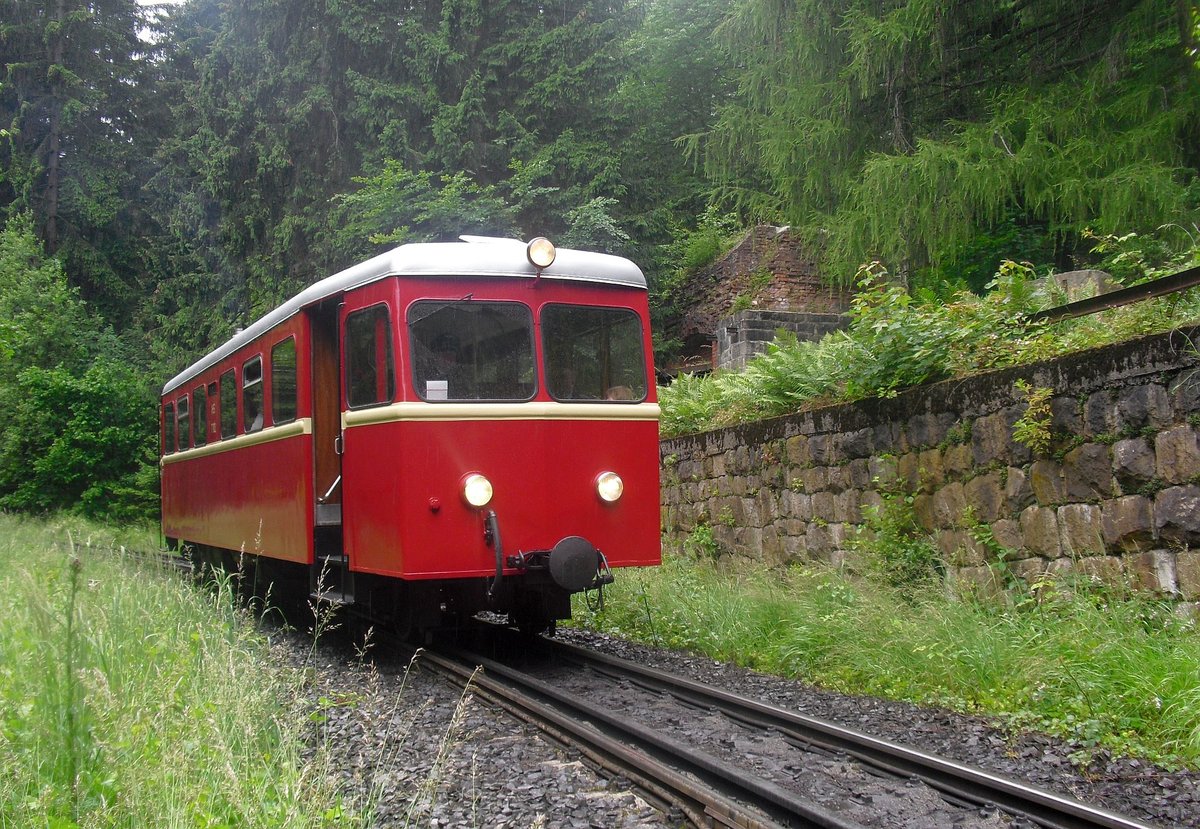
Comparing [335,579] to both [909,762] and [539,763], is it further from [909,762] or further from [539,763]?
[909,762]

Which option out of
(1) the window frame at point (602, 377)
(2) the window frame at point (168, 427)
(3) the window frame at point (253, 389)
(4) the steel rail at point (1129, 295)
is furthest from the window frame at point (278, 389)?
(4) the steel rail at point (1129, 295)

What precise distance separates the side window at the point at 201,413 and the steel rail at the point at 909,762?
Result: 6.60 metres

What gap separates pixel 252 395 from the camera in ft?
30.2

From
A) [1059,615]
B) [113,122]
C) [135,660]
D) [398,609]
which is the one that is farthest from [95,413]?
[1059,615]

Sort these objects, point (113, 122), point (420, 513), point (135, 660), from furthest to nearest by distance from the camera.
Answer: point (113, 122) → point (420, 513) → point (135, 660)

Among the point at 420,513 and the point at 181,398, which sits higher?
the point at 181,398

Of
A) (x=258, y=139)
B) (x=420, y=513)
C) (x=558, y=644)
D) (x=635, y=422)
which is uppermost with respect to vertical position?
(x=258, y=139)

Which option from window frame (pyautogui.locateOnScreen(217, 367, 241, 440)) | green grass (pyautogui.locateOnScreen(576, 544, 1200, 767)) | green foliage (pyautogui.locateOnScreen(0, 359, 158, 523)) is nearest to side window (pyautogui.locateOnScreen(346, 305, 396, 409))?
window frame (pyautogui.locateOnScreen(217, 367, 241, 440))

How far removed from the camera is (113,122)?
32.0 meters

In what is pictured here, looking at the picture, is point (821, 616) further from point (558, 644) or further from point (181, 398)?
point (181, 398)

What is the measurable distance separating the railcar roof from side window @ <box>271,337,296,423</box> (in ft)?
1.15

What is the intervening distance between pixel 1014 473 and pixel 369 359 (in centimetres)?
462

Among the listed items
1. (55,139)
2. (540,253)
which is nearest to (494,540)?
(540,253)

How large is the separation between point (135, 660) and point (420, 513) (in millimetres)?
1992
